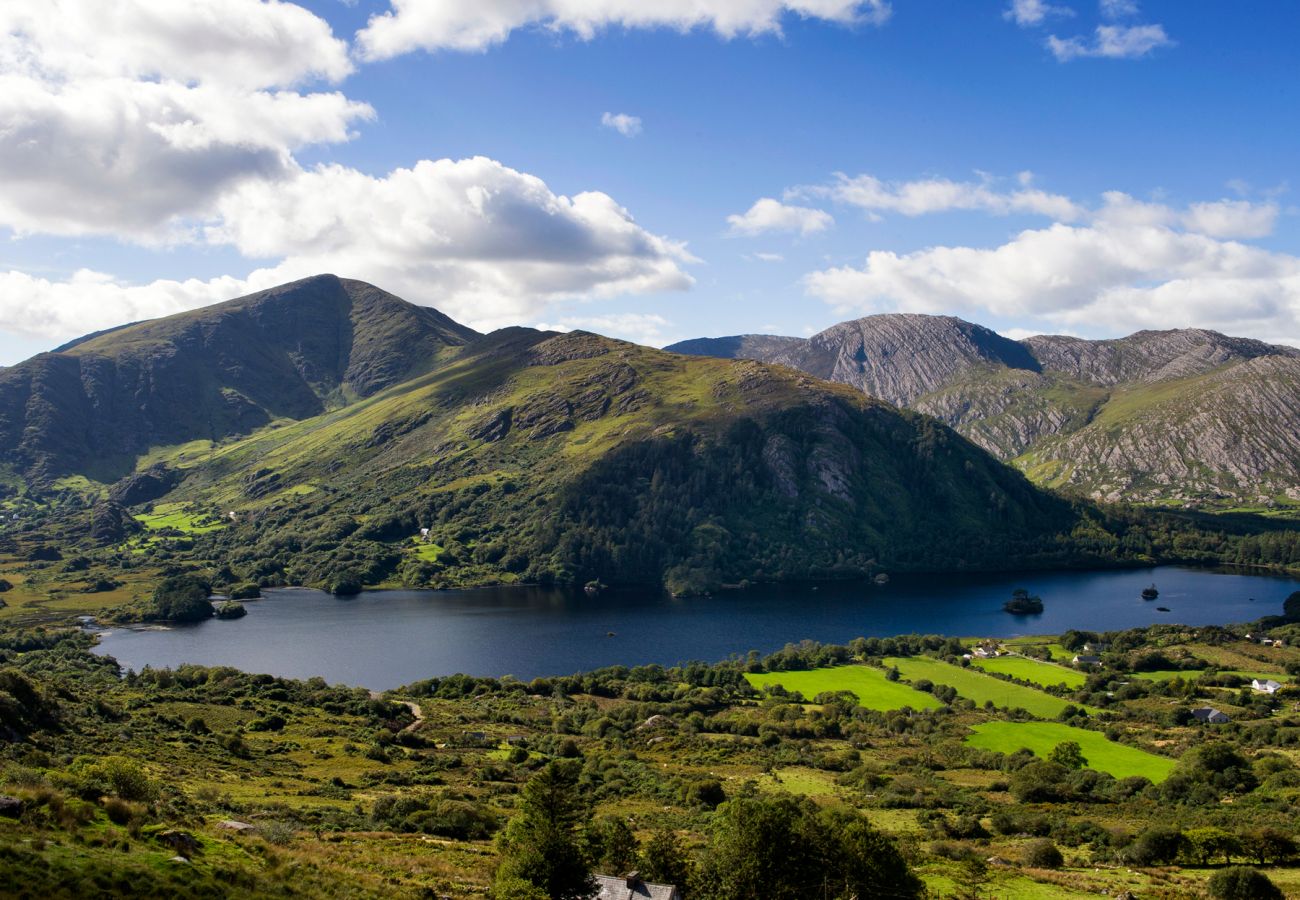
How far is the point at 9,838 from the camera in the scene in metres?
25.2

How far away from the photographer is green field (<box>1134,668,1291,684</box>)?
124 metres

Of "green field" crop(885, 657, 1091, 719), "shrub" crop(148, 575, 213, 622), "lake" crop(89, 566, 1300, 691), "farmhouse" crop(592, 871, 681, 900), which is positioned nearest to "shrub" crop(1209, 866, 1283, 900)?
"farmhouse" crop(592, 871, 681, 900)

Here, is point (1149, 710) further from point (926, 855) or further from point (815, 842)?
point (815, 842)

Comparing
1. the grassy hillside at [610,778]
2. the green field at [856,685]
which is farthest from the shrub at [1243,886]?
the green field at [856,685]

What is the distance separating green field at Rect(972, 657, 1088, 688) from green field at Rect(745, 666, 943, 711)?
17.6 metres

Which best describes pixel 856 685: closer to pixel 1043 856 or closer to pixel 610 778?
pixel 610 778

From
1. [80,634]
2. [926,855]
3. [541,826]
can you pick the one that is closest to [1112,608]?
[926,855]

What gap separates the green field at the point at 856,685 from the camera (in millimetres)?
117562

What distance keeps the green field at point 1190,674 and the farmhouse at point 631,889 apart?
10983 cm

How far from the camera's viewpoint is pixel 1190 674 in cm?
12744

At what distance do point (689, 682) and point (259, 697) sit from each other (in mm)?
57861

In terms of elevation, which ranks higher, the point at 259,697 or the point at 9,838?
the point at 9,838

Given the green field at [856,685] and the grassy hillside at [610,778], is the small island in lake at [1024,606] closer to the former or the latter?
the grassy hillside at [610,778]

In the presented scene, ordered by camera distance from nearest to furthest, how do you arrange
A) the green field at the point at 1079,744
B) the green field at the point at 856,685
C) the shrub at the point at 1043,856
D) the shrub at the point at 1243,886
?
the shrub at the point at 1243,886 → the shrub at the point at 1043,856 → the green field at the point at 1079,744 → the green field at the point at 856,685
